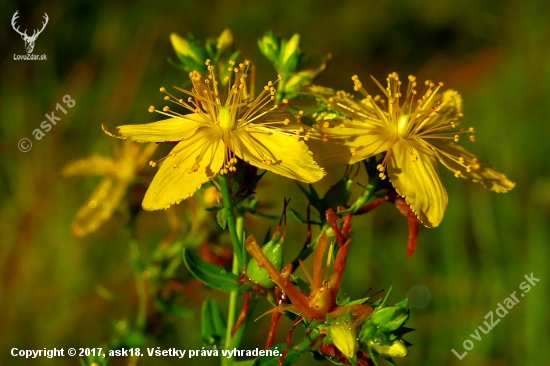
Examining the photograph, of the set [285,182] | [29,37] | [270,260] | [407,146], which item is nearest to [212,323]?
[270,260]

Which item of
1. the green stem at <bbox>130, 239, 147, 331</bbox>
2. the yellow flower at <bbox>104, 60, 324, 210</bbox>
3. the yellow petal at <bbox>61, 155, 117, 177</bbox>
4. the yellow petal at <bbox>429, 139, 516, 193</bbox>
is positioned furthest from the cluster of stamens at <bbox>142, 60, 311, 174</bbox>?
the yellow petal at <bbox>61, 155, 117, 177</bbox>

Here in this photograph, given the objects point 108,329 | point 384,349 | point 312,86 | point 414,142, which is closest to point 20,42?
point 108,329

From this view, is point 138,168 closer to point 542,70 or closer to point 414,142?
point 414,142

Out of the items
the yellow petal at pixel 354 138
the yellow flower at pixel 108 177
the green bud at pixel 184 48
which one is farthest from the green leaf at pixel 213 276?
the yellow flower at pixel 108 177

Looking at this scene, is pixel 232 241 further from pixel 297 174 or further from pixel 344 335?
pixel 344 335

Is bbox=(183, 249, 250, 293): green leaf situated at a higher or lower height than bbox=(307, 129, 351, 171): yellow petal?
lower

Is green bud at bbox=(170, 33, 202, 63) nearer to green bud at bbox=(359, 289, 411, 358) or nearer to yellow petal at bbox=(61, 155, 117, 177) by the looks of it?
yellow petal at bbox=(61, 155, 117, 177)
